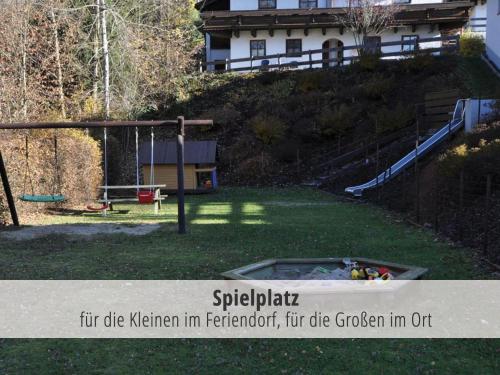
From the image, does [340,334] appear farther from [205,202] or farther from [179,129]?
[205,202]

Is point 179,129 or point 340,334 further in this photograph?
point 179,129

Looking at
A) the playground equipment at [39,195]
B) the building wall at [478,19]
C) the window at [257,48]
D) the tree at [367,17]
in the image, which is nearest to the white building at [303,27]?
the window at [257,48]

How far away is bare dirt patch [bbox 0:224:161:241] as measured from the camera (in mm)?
10836

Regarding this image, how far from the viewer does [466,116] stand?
16.9 metres

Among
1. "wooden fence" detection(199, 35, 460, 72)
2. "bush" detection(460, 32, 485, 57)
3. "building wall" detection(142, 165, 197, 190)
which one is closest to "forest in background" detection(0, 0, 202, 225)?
"building wall" detection(142, 165, 197, 190)

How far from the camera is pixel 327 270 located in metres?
6.62

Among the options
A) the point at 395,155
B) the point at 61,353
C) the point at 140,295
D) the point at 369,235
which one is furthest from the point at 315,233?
the point at 395,155

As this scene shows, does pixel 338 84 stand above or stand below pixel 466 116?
above

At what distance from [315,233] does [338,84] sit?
2027 cm

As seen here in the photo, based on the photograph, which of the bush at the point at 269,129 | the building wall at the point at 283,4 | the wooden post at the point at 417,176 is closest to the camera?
the wooden post at the point at 417,176

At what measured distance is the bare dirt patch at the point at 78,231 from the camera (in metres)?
10.8

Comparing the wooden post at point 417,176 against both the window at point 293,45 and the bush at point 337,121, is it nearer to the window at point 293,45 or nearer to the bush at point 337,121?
the bush at point 337,121
